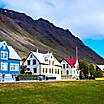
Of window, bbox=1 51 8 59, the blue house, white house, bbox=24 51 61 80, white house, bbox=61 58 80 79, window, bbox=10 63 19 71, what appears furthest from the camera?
white house, bbox=61 58 80 79

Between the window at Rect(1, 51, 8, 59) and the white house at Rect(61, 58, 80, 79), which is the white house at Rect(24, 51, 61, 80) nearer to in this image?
the white house at Rect(61, 58, 80, 79)

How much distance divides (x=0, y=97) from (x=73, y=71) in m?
97.8

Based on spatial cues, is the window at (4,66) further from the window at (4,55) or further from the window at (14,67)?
the window at (14,67)

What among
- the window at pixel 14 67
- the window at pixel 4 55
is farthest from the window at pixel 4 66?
the window at pixel 14 67

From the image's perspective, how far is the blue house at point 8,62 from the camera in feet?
306

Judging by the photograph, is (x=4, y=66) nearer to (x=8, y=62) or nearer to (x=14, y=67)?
(x=8, y=62)

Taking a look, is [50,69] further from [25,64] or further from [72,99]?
[72,99]

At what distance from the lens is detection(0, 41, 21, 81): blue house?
93.4 m

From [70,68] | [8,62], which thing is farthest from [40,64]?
[70,68]

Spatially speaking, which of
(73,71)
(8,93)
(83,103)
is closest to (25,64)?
(73,71)

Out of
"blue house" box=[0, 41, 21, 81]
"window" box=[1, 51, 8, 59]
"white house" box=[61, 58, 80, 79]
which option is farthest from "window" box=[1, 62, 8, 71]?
"white house" box=[61, 58, 80, 79]

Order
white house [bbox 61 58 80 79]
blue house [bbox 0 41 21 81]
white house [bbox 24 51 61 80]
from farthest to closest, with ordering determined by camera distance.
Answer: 1. white house [bbox 61 58 80 79]
2. white house [bbox 24 51 61 80]
3. blue house [bbox 0 41 21 81]

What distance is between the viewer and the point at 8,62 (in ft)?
315

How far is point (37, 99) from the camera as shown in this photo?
141 feet
